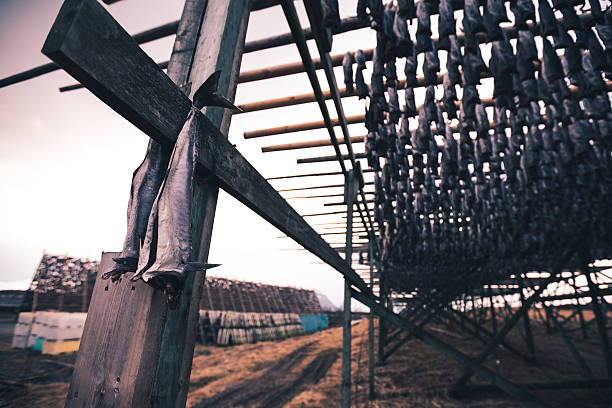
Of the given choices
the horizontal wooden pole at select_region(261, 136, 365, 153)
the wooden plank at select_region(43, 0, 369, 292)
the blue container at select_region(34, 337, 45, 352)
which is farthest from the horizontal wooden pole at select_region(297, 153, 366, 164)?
the blue container at select_region(34, 337, 45, 352)

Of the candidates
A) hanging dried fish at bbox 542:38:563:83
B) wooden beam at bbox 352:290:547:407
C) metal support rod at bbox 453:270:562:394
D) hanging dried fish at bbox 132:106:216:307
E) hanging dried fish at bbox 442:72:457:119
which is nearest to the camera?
hanging dried fish at bbox 132:106:216:307

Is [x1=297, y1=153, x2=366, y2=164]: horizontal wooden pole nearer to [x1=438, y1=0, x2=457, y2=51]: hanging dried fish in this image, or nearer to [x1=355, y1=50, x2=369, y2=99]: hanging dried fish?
[x1=355, y1=50, x2=369, y2=99]: hanging dried fish

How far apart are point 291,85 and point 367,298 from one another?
345 centimetres

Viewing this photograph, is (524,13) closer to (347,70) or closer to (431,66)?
(431,66)

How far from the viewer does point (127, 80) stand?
865 mm

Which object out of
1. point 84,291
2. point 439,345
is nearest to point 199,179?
point 439,345

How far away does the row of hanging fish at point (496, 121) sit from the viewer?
2.15 metres

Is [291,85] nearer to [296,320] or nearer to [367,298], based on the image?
[367,298]

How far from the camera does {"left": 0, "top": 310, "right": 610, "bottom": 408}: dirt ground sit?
27.6ft

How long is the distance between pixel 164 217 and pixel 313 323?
35521 millimetres

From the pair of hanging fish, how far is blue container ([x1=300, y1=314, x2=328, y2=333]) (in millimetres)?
33607

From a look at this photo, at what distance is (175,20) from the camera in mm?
3391

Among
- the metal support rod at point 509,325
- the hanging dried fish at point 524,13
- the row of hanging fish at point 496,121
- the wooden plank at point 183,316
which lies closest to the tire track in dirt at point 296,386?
the metal support rod at point 509,325

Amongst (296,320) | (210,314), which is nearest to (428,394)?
(210,314)
